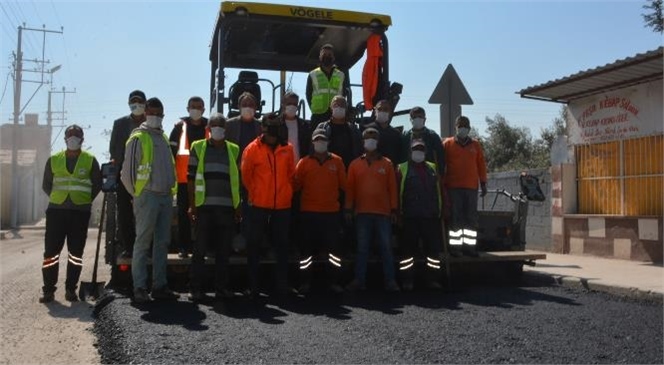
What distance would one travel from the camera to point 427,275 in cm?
739

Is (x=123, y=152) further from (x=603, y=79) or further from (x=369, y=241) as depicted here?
(x=603, y=79)

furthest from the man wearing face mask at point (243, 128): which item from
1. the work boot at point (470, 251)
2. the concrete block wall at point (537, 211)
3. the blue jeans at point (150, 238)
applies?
the concrete block wall at point (537, 211)

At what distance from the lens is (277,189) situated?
653 centimetres

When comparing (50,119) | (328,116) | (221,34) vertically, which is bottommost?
(328,116)

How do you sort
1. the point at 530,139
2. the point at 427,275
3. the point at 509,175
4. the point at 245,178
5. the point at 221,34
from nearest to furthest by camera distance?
the point at 245,178 → the point at 427,275 → the point at 221,34 → the point at 509,175 → the point at 530,139

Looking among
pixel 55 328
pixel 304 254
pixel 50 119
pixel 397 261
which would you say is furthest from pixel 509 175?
pixel 50 119

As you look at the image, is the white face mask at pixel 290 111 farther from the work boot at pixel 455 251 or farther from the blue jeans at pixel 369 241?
the work boot at pixel 455 251

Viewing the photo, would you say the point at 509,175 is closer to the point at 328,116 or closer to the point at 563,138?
the point at 563,138

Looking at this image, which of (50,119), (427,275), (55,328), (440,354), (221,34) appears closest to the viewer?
(440,354)

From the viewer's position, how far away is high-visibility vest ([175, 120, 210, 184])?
22.8 feet

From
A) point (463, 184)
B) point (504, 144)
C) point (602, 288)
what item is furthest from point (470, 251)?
point (504, 144)

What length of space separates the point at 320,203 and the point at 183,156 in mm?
1572

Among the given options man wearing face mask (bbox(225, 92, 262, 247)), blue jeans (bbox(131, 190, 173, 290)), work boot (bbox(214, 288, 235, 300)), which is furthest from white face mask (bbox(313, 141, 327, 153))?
work boot (bbox(214, 288, 235, 300))

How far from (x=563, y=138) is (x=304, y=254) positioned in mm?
7362
